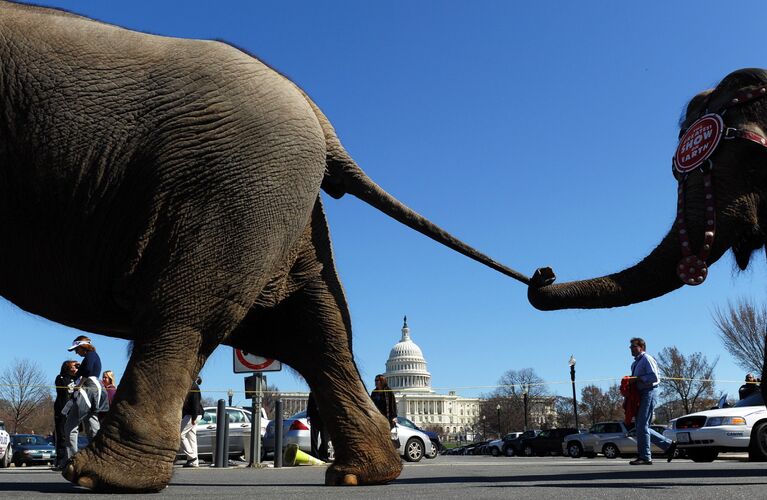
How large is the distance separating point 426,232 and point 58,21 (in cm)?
213

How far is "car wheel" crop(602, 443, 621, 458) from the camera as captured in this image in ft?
101

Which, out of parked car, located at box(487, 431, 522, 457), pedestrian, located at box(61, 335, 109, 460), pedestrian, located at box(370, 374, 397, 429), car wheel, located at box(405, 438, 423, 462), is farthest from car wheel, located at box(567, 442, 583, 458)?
pedestrian, located at box(61, 335, 109, 460)

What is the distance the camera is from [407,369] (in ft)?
459

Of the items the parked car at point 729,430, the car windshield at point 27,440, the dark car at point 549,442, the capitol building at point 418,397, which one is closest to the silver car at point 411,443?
the parked car at point 729,430

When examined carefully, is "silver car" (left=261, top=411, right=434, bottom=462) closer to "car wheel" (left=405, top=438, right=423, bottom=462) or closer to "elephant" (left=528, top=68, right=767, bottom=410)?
"car wheel" (left=405, top=438, right=423, bottom=462)

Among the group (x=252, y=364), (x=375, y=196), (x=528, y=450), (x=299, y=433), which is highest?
(x=375, y=196)

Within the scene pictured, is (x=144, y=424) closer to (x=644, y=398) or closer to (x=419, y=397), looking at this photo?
(x=644, y=398)

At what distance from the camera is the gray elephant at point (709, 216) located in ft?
16.0

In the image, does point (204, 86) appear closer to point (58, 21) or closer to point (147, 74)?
point (147, 74)

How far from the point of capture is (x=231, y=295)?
12.0ft

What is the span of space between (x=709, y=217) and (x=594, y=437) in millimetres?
28899

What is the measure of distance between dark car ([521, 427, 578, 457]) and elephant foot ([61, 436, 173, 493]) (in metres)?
40.1

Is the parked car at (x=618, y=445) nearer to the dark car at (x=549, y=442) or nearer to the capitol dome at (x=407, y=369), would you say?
the dark car at (x=549, y=442)

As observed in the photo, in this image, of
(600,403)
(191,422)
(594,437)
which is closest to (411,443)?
(191,422)
